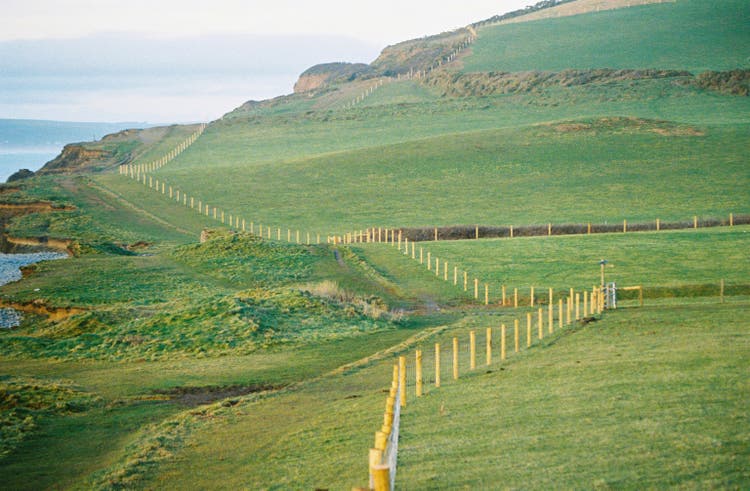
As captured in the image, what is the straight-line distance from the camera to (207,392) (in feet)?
89.8

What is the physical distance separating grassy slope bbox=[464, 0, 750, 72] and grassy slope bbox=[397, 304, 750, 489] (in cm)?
10767

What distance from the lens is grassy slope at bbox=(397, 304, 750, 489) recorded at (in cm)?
1315

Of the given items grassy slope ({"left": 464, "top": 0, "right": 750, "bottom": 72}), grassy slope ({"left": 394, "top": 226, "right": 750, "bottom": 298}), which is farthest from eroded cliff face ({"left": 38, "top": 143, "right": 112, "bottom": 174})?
grassy slope ({"left": 394, "top": 226, "right": 750, "bottom": 298})

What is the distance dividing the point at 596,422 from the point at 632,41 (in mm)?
135885

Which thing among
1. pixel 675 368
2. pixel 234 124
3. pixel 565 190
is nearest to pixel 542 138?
pixel 565 190

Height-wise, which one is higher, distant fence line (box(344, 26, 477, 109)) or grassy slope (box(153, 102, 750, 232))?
distant fence line (box(344, 26, 477, 109))

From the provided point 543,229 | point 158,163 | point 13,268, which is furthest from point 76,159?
point 543,229

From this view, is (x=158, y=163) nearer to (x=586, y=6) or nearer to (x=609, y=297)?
(x=609, y=297)

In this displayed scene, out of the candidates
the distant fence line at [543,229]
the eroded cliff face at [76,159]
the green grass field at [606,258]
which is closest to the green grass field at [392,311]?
the green grass field at [606,258]

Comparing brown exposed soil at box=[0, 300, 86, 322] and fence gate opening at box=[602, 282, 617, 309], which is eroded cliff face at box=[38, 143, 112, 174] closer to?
brown exposed soil at box=[0, 300, 86, 322]

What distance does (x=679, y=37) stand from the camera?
465 feet

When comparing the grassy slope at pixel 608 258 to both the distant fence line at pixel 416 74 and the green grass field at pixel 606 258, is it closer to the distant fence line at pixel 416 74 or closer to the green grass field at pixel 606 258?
the green grass field at pixel 606 258

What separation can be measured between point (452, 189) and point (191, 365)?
1956 inches

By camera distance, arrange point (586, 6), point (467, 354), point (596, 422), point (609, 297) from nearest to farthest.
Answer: point (596, 422) < point (467, 354) < point (609, 297) < point (586, 6)
